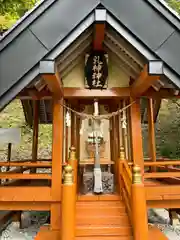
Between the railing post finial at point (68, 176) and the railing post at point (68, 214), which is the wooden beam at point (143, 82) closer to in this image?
the railing post finial at point (68, 176)

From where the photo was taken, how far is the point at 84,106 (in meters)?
7.97

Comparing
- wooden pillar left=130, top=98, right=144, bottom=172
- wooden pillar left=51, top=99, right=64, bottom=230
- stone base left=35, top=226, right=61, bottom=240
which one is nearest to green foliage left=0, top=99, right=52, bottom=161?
wooden pillar left=51, top=99, right=64, bottom=230

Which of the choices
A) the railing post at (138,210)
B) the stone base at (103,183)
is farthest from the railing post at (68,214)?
the stone base at (103,183)

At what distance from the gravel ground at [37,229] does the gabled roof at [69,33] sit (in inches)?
128

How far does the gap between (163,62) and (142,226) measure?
2799 mm

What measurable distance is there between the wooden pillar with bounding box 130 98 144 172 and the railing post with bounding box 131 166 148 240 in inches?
64.6

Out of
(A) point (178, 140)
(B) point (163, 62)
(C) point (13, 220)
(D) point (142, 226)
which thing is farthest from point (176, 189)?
(A) point (178, 140)

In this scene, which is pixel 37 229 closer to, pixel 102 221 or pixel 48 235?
pixel 48 235

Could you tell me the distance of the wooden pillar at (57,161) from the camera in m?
5.17

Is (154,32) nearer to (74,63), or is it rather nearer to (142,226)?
(74,63)

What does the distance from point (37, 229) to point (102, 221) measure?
90.2 inches

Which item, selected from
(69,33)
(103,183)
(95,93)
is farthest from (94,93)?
(103,183)

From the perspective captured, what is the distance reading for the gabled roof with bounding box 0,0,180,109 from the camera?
13.4ft

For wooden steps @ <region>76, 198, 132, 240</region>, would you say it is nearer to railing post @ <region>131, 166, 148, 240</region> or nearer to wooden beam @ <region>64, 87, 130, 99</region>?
railing post @ <region>131, 166, 148, 240</region>
